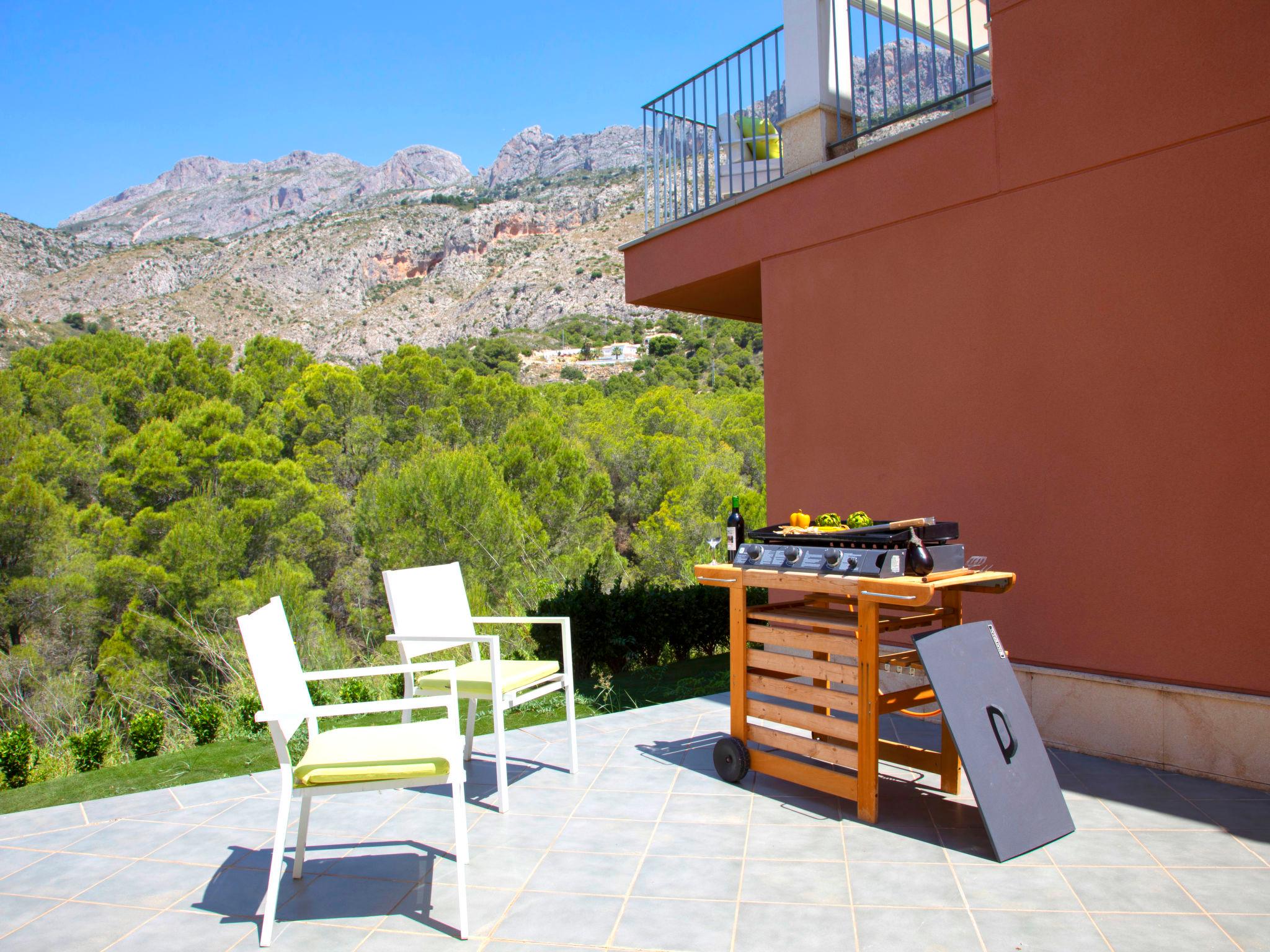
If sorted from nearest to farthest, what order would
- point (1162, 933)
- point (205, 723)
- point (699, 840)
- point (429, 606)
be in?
point (1162, 933), point (699, 840), point (429, 606), point (205, 723)

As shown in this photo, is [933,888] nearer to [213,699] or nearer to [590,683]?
[590,683]

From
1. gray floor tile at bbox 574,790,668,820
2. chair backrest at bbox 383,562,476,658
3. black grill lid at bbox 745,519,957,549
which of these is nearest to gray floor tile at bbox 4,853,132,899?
chair backrest at bbox 383,562,476,658

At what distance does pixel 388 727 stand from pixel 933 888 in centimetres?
166

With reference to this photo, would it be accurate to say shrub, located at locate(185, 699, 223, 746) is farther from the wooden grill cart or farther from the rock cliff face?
the rock cliff face

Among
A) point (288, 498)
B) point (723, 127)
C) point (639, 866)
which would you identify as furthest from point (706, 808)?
point (288, 498)

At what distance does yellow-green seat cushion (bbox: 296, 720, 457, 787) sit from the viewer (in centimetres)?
222

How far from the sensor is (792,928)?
A: 7.05 feet

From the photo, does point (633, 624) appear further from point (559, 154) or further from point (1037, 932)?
point (559, 154)

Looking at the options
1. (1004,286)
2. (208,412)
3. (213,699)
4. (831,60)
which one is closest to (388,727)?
(1004,286)

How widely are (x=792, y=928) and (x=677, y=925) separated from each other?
0.96 ft

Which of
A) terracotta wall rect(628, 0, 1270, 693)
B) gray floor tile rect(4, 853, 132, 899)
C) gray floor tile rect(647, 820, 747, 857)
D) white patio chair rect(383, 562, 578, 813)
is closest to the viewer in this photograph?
gray floor tile rect(4, 853, 132, 899)

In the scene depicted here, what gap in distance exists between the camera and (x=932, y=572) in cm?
285

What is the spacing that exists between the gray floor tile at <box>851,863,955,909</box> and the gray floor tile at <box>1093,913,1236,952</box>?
36 centimetres

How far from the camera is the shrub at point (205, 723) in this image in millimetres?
4480
